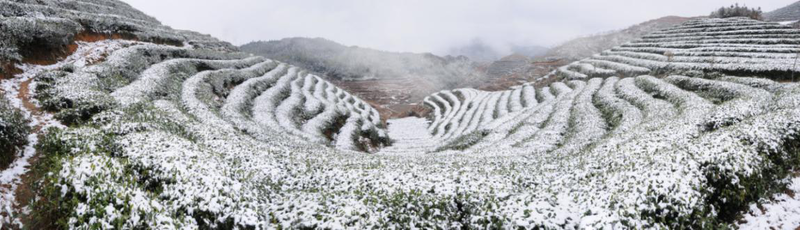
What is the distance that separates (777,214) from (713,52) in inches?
2534

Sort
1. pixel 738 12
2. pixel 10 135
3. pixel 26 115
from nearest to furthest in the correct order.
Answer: pixel 10 135
pixel 26 115
pixel 738 12

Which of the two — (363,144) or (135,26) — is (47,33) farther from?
(363,144)

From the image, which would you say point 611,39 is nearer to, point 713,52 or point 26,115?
point 713,52

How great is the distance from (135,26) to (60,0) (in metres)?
14.3

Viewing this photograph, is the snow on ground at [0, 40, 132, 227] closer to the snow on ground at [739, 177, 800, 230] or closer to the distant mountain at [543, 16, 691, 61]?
the snow on ground at [739, 177, 800, 230]

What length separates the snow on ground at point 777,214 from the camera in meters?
11.9

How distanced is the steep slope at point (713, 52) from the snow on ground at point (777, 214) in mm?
46548

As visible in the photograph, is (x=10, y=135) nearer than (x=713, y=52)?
Yes

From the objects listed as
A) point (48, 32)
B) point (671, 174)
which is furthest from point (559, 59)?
point (48, 32)

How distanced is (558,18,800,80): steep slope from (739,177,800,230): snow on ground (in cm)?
4655

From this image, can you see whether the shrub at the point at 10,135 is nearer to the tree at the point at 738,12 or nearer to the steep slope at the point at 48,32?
the steep slope at the point at 48,32

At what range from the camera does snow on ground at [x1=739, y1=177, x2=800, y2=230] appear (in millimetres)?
11930

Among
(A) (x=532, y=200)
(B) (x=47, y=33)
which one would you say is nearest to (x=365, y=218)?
(A) (x=532, y=200)

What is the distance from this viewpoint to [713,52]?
5788 centimetres
